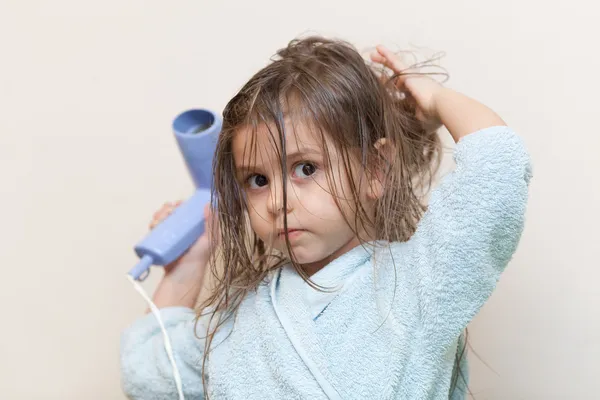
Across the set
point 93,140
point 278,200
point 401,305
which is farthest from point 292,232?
point 93,140

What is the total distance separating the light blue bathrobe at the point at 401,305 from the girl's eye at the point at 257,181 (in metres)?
0.12

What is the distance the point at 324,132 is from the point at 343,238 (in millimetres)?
132

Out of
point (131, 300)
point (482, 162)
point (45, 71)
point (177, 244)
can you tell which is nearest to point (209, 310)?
point (177, 244)

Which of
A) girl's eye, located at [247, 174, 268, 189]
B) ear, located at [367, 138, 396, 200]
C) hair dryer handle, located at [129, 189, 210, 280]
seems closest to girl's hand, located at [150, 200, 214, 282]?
hair dryer handle, located at [129, 189, 210, 280]

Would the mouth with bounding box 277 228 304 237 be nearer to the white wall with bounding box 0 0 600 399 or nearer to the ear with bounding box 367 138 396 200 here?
the ear with bounding box 367 138 396 200

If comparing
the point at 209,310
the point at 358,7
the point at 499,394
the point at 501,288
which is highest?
the point at 358,7

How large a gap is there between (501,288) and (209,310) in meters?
0.43

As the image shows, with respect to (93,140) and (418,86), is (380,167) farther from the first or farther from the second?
(93,140)

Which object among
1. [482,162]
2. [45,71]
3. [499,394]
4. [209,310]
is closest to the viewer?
[482,162]

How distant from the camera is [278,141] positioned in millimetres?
750

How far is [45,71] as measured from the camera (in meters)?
1.12

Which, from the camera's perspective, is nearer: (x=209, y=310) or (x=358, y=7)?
(x=209, y=310)

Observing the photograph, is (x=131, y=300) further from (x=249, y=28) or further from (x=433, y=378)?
(x=433, y=378)

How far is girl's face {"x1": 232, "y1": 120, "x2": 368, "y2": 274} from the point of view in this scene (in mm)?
751
